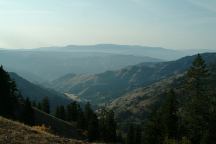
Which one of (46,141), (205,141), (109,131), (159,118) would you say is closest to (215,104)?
(205,141)

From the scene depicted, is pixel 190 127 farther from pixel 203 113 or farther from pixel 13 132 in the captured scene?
pixel 13 132

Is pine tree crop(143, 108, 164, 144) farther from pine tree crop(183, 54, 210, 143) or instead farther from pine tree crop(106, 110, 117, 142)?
pine tree crop(106, 110, 117, 142)

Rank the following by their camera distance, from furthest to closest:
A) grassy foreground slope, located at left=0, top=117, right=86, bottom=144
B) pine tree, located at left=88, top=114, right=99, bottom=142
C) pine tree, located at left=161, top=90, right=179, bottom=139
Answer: pine tree, located at left=88, top=114, right=99, bottom=142
pine tree, located at left=161, top=90, right=179, bottom=139
grassy foreground slope, located at left=0, top=117, right=86, bottom=144

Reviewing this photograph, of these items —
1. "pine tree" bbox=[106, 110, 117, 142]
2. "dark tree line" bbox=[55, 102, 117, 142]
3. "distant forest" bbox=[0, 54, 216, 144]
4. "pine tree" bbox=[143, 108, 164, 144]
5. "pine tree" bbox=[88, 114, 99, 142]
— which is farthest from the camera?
"pine tree" bbox=[106, 110, 117, 142]

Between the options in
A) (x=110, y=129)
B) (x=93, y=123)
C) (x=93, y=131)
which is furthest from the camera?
(x=110, y=129)

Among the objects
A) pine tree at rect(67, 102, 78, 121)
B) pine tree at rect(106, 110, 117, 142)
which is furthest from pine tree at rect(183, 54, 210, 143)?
pine tree at rect(67, 102, 78, 121)

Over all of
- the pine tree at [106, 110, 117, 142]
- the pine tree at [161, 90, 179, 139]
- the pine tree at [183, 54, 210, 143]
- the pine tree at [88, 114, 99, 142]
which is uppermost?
the pine tree at [183, 54, 210, 143]

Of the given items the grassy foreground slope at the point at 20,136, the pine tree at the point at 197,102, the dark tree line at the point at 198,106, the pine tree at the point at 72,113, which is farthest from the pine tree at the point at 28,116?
the pine tree at the point at 72,113

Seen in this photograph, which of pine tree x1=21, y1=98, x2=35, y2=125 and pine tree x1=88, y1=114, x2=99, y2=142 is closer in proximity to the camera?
pine tree x1=21, y1=98, x2=35, y2=125

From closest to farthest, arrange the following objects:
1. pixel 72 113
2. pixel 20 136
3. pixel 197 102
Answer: pixel 20 136, pixel 197 102, pixel 72 113

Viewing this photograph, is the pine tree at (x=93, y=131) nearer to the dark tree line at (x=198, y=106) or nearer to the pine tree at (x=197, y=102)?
the dark tree line at (x=198, y=106)

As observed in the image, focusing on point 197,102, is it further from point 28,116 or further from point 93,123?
point 93,123

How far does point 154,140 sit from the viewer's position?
86.4 metres

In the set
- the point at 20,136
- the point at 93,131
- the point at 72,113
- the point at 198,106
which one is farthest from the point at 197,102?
the point at 72,113
